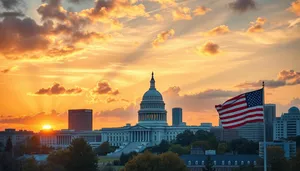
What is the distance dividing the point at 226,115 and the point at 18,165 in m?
74.4

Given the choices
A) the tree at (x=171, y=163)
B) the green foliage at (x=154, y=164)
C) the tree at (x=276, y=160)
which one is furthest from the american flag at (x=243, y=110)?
the tree at (x=276, y=160)

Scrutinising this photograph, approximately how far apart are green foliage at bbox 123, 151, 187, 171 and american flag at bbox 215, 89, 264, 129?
70263mm

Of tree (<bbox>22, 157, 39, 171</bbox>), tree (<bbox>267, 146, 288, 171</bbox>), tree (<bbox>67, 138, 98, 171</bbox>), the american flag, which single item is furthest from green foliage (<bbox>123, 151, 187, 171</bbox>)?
the american flag

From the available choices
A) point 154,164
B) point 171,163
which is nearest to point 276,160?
point 171,163

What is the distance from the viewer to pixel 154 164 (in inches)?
5477

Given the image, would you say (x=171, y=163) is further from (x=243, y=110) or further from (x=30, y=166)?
(x=243, y=110)

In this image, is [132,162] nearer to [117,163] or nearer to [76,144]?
[76,144]

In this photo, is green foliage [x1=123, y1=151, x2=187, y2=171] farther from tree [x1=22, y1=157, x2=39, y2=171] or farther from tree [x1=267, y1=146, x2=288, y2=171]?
tree [x1=267, y1=146, x2=288, y2=171]

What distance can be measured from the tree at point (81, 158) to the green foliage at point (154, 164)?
5.59 meters

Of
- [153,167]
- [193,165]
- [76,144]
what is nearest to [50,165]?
[76,144]

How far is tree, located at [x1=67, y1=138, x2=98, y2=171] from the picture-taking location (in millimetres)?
135750

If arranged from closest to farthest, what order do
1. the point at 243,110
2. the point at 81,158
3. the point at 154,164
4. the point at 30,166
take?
the point at 243,110 < the point at 81,158 < the point at 154,164 < the point at 30,166

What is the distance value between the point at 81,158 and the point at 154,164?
1146 cm

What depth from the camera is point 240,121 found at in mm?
66250
